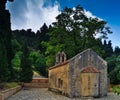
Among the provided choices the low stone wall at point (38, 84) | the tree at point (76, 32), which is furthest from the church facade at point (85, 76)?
the low stone wall at point (38, 84)

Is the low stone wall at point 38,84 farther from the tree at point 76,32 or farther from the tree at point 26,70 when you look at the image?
the tree at point 76,32

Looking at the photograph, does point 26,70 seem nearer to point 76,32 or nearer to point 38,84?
point 38,84

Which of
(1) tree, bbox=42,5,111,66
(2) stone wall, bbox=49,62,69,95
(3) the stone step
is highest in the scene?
(1) tree, bbox=42,5,111,66

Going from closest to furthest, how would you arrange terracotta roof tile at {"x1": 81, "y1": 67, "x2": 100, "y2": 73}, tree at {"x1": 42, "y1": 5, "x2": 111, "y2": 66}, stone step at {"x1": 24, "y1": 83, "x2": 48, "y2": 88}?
terracotta roof tile at {"x1": 81, "y1": 67, "x2": 100, "y2": 73} → tree at {"x1": 42, "y1": 5, "x2": 111, "y2": 66} → stone step at {"x1": 24, "y1": 83, "x2": 48, "y2": 88}

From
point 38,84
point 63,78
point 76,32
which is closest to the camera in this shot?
point 63,78

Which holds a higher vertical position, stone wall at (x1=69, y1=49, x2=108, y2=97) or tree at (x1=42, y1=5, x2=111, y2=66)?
tree at (x1=42, y1=5, x2=111, y2=66)

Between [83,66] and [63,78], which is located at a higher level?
[83,66]

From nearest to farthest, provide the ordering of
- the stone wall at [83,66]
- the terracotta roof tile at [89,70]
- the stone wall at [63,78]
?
the stone wall at [83,66], the terracotta roof tile at [89,70], the stone wall at [63,78]

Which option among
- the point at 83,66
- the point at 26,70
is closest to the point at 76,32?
the point at 26,70

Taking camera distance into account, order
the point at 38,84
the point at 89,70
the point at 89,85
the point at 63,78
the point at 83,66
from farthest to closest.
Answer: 1. the point at 38,84
2. the point at 63,78
3. the point at 83,66
4. the point at 89,70
5. the point at 89,85

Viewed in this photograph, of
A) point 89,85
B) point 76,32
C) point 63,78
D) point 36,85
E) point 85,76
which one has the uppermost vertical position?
point 76,32

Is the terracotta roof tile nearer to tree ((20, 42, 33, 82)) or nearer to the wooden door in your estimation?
the wooden door

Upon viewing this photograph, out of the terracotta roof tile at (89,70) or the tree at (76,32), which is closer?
the terracotta roof tile at (89,70)

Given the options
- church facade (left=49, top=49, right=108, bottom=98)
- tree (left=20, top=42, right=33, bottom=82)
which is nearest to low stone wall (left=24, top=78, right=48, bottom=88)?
tree (left=20, top=42, right=33, bottom=82)
